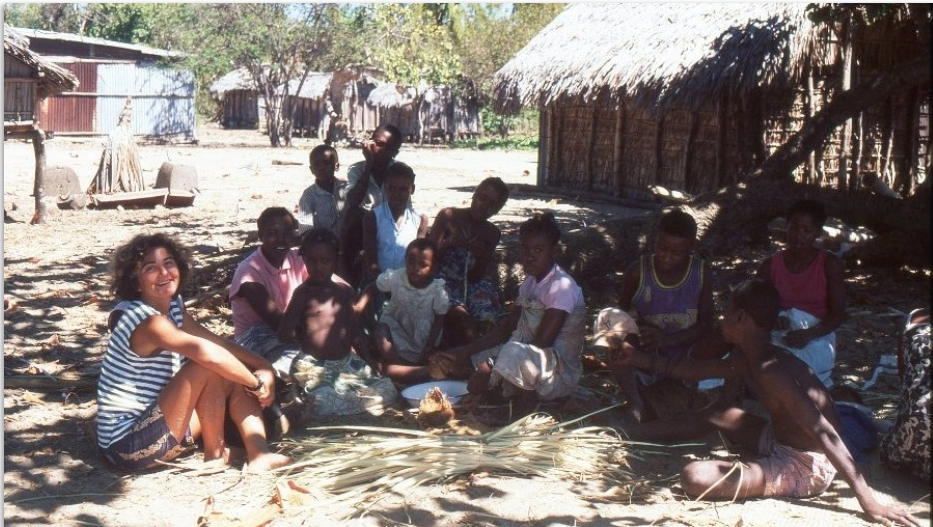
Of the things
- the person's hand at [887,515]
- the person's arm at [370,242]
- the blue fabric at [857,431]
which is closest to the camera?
the person's hand at [887,515]

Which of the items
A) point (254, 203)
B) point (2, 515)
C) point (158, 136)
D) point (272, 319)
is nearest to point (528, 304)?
point (272, 319)

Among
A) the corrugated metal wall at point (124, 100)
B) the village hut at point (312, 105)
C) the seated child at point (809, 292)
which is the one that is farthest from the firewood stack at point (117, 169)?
the village hut at point (312, 105)

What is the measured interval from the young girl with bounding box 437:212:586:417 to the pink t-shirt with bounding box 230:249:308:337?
3.82 feet

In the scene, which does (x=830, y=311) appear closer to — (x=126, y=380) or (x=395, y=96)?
(x=126, y=380)

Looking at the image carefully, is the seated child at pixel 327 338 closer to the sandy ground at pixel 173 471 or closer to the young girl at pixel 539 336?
the young girl at pixel 539 336

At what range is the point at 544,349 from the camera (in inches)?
189

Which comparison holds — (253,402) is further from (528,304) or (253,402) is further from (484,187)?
(484,187)

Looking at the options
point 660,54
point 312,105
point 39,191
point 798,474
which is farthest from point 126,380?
point 312,105

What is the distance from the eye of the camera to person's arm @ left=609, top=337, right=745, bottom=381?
4062 millimetres

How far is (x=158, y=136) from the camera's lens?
99.9 ft

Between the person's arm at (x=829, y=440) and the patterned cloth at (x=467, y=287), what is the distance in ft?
7.29

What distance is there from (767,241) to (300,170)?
1255 cm

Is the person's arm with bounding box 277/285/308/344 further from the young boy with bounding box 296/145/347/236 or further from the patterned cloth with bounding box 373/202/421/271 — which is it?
the young boy with bounding box 296/145/347/236

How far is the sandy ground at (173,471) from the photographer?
371 centimetres
